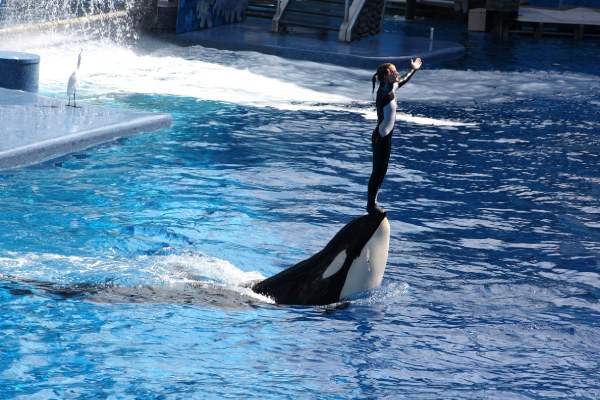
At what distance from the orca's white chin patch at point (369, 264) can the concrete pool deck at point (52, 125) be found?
412 centimetres

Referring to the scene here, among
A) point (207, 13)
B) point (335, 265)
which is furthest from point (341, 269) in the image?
point (207, 13)

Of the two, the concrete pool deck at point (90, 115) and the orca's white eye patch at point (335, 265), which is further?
the concrete pool deck at point (90, 115)

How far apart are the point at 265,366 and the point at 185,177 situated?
166 inches

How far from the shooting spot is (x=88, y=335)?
5.93m

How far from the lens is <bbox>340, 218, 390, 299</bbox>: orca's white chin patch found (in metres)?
6.16

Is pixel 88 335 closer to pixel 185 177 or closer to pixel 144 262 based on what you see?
pixel 144 262

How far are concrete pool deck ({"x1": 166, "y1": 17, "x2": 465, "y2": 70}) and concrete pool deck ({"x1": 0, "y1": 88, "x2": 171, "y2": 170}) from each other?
19.5ft

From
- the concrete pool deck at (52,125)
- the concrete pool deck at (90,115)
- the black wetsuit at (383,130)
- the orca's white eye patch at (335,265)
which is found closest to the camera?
the black wetsuit at (383,130)

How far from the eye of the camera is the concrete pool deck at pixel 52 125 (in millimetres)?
9461

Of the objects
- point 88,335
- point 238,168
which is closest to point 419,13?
point 238,168

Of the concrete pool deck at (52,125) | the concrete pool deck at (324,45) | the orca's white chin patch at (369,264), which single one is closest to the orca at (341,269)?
the orca's white chin patch at (369,264)

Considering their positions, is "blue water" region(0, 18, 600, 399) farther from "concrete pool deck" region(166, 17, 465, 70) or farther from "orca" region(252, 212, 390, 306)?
"concrete pool deck" region(166, 17, 465, 70)

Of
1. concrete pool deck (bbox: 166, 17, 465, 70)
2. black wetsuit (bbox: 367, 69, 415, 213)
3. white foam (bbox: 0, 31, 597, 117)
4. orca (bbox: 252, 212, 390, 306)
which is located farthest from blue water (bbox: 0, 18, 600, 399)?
concrete pool deck (bbox: 166, 17, 465, 70)

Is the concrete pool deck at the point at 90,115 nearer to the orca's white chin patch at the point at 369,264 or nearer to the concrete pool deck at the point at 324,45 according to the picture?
the concrete pool deck at the point at 324,45
